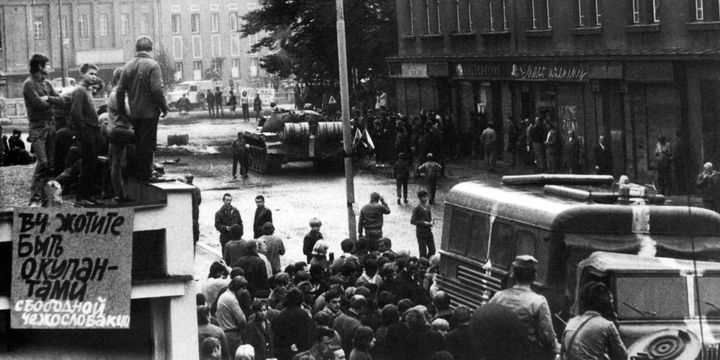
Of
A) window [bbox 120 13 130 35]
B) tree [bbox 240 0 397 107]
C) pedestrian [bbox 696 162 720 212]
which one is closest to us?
pedestrian [bbox 696 162 720 212]

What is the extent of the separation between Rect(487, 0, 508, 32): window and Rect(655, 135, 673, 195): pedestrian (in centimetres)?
1289

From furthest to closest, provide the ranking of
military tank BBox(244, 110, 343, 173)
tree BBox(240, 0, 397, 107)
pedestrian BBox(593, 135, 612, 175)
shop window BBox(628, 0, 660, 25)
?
tree BBox(240, 0, 397, 107), military tank BBox(244, 110, 343, 173), pedestrian BBox(593, 135, 612, 175), shop window BBox(628, 0, 660, 25)

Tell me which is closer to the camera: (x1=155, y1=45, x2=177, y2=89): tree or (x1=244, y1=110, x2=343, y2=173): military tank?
(x1=244, y1=110, x2=343, y2=173): military tank

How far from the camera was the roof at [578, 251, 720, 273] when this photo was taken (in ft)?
42.7

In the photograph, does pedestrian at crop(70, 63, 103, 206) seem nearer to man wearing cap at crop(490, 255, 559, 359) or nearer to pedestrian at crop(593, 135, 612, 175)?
man wearing cap at crop(490, 255, 559, 359)

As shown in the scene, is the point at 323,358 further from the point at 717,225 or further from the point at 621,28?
the point at 621,28

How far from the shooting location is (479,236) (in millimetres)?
17172

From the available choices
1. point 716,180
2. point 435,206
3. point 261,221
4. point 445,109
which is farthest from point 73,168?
point 445,109

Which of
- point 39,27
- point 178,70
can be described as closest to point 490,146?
point 39,27

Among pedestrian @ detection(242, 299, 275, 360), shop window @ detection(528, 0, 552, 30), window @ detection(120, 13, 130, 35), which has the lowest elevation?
pedestrian @ detection(242, 299, 275, 360)

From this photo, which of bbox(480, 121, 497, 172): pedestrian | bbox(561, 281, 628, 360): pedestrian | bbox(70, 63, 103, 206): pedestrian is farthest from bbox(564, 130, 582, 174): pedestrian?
bbox(561, 281, 628, 360): pedestrian

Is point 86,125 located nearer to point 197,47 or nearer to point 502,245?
point 502,245

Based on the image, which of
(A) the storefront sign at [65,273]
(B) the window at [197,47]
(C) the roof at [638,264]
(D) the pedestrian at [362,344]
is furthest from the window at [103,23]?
(A) the storefront sign at [65,273]

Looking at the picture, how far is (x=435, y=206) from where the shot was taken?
3372cm
